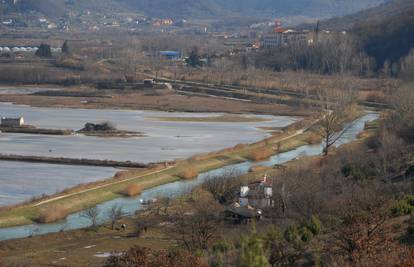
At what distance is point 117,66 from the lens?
70.1 metres

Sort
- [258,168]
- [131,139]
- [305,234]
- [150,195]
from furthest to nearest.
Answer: [131,139]
[258,168]
[150,195]
[305,234]

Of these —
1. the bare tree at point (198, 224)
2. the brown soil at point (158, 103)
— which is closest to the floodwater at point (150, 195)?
the bare tree at point (198, 224)

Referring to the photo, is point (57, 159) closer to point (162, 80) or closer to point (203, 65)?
point (162, 80)

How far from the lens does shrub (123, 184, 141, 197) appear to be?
81.2ft

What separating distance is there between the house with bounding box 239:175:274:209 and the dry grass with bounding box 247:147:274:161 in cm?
906

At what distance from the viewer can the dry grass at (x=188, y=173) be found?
27594 mm

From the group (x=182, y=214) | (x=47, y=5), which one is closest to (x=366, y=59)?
(x=182, y=214)

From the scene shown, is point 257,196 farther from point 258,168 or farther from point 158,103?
point 158,103

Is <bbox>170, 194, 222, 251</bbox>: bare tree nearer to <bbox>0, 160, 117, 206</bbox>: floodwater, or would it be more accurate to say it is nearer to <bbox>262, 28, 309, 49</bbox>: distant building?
<bbox>0, 160, 117, 206</bbox>: floodwater

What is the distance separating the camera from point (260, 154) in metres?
31.7

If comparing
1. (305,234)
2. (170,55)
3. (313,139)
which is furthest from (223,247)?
(170,55)

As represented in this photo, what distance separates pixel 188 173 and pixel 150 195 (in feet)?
10.5

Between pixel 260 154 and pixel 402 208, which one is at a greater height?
pixel 402 208

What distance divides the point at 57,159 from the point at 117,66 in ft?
134
